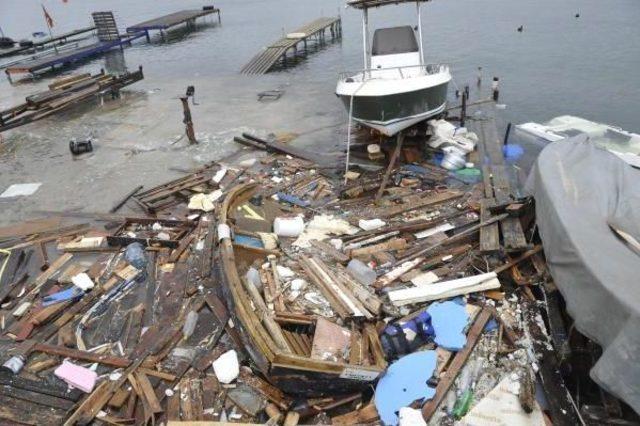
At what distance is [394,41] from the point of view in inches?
627

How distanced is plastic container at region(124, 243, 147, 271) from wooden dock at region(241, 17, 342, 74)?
1892cm

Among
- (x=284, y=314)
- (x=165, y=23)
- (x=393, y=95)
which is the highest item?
(x=165, y=23)

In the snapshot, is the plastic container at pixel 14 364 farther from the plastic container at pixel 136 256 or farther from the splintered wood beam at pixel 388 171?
the splintered wood beam at pixel 388 171

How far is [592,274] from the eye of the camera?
529cm

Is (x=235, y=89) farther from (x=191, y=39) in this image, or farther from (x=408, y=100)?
(x=191, y=39)

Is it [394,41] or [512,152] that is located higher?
[394,41]

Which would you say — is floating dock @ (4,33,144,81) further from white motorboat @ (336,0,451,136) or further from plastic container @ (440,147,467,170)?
plastic container @ (440,147,467,170)

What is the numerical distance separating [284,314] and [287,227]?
10.4 ft

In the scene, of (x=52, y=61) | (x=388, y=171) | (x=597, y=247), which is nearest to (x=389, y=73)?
(x=388, y=171)

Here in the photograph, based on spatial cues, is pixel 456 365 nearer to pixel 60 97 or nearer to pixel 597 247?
pixel 597 247

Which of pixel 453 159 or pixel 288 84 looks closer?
pixel 453 159

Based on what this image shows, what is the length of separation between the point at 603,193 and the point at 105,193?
12.7m

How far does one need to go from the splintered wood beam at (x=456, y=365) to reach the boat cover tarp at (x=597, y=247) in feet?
4.73

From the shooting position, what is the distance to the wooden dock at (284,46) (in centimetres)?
2695
